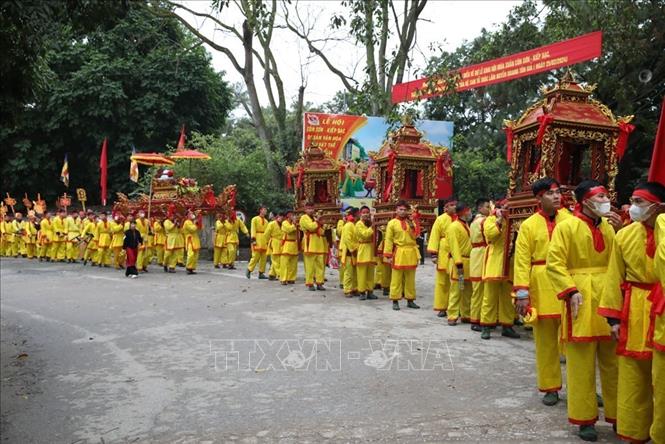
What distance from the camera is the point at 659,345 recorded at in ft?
11.2

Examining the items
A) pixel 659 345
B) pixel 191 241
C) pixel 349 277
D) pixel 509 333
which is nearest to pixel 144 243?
pixel 191 241

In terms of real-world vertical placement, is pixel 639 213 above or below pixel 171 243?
above

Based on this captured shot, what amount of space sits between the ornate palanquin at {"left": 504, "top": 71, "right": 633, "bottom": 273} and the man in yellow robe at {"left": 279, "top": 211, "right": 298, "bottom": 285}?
21.3 ft

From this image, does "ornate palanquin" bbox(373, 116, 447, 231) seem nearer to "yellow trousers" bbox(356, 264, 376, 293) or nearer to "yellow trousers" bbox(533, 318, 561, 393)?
A: "yellow trousers" bbox(356, 264, 376, 293)

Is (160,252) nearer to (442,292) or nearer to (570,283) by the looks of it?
(442,292)

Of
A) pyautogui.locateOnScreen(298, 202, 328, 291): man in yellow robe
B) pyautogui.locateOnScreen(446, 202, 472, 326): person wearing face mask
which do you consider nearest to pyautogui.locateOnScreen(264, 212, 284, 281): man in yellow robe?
pyautogui.locateOnScreen(298, 202, 328, 291): man in yellow robe

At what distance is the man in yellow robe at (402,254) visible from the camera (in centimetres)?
1000

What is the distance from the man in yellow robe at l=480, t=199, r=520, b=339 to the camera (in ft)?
24.4

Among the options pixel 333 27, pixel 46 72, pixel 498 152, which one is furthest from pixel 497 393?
pixel 498 152

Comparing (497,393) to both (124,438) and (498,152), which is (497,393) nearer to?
(124,438)

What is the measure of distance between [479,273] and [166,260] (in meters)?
11.3

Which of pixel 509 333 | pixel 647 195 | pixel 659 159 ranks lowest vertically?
pixel 509 333

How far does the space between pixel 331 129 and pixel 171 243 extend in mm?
8198

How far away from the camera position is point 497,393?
535 cm
